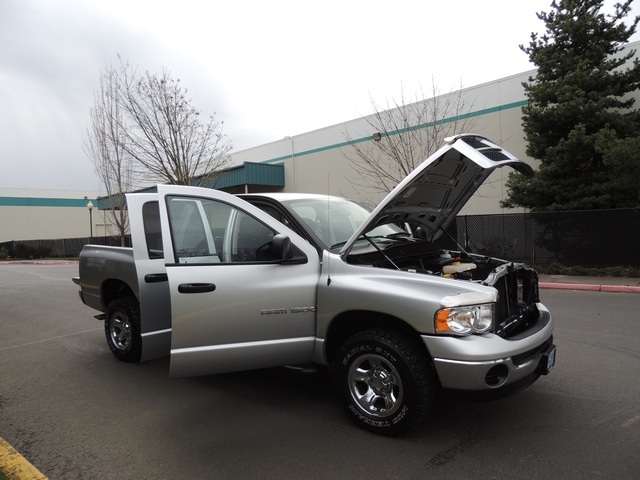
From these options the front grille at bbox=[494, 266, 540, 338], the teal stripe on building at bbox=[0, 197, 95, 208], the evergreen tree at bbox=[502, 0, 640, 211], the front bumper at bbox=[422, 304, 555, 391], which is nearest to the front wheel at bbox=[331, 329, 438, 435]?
the front bumper at bbox=[422, 304, 555, 391]

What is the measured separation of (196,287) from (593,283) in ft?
35.0

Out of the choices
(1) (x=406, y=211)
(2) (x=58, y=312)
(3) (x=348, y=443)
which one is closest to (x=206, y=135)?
(2) (x=58, y=312)

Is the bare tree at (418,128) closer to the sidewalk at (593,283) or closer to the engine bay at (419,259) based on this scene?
the sidewalk at (593,283)

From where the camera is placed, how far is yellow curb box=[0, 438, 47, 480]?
294cm

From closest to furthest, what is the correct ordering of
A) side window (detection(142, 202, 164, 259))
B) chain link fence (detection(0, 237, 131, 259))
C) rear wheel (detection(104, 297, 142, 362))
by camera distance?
side window (detection(142, 202, 164, 259)) < rear wheel (detection(104, 297, 142, 362)) < chain link fence (detection(0, 237, 131, 259))

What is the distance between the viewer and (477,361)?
290 cm

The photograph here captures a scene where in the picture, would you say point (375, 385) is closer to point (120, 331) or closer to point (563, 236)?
point (120, 331)

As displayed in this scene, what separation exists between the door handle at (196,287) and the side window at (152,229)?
3.80 feet

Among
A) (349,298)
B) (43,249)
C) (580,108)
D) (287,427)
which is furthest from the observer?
(43,249)

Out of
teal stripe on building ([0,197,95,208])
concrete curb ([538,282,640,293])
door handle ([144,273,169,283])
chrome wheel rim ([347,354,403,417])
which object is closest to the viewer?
chrome wheel rim ([347,354,403,417])

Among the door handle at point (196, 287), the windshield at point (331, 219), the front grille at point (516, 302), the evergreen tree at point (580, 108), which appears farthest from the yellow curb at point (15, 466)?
the evergreen tree at point (580, 108)

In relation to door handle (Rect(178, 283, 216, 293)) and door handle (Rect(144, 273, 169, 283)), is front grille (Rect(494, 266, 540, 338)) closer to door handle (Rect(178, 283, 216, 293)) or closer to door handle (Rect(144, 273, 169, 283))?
door handle (Rect(178, 283, 216, 293))

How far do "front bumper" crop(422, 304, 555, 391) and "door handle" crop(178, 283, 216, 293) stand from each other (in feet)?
5.32

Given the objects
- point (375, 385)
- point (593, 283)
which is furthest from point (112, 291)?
point (593, 283)
